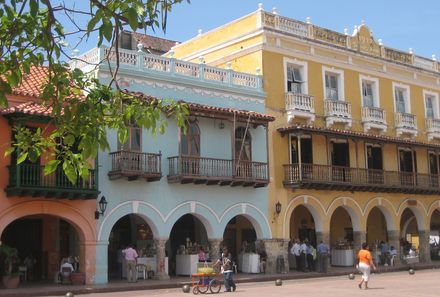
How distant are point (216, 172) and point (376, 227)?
13.3m

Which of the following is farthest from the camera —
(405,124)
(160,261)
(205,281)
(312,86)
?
(405,124)

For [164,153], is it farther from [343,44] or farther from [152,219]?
[343,44]

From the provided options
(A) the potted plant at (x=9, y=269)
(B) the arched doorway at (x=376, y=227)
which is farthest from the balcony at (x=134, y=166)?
(B) the arched doorway at (x=376, y=227)

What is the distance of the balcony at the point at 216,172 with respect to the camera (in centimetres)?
2384

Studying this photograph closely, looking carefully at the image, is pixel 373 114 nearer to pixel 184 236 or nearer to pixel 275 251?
pixel 275 251

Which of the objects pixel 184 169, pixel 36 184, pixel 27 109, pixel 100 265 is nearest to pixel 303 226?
pixel 184 169

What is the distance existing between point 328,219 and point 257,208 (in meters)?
4.04

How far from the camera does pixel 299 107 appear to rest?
28.3m

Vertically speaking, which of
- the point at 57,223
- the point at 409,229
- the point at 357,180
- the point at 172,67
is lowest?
the point at 409,229

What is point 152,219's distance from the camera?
23.6 meters

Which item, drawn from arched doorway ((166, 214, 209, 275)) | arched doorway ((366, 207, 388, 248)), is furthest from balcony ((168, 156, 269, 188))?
arched doorway ((366, 207, 388, 248))

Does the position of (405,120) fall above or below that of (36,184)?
above

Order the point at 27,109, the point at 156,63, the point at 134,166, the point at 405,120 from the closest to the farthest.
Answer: the point at 27,109
the point at 134,166
the point at 156,63
the point at 405,120

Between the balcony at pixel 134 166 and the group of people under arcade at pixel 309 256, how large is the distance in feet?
25.3
